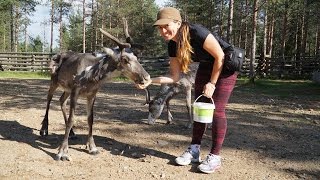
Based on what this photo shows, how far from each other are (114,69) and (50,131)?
2350 millimetres

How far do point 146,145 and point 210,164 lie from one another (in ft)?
5.24

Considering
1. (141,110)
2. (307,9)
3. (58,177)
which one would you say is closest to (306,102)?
(141,110)

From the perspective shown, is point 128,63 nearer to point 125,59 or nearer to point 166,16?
point 125,59

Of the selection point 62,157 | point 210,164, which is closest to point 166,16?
point 210,164

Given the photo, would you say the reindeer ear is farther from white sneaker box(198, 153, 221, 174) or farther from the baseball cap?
white sneaker box(198, 153, 221, 174)

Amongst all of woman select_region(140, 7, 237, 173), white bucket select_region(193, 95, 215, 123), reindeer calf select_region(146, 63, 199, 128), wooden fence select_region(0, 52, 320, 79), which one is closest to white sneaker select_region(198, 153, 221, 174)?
woman select_region(140, 7, 237, 173)

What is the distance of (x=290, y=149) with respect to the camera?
5.94 metres

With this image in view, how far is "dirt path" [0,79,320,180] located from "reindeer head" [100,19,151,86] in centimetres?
122

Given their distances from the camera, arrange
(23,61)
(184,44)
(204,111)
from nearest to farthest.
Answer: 1. (184,44)
2. (204,111)
3. (23,61)

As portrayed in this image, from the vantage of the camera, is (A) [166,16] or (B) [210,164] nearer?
(A) [166,16]

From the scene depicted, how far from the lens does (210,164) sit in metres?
4.71

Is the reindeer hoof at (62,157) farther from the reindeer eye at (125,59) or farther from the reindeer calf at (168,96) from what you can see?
the reindeer calf at (168,96)

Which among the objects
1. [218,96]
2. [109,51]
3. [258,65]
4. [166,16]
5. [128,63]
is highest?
[166,16]

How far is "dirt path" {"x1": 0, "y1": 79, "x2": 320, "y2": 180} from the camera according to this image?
4.75 m
